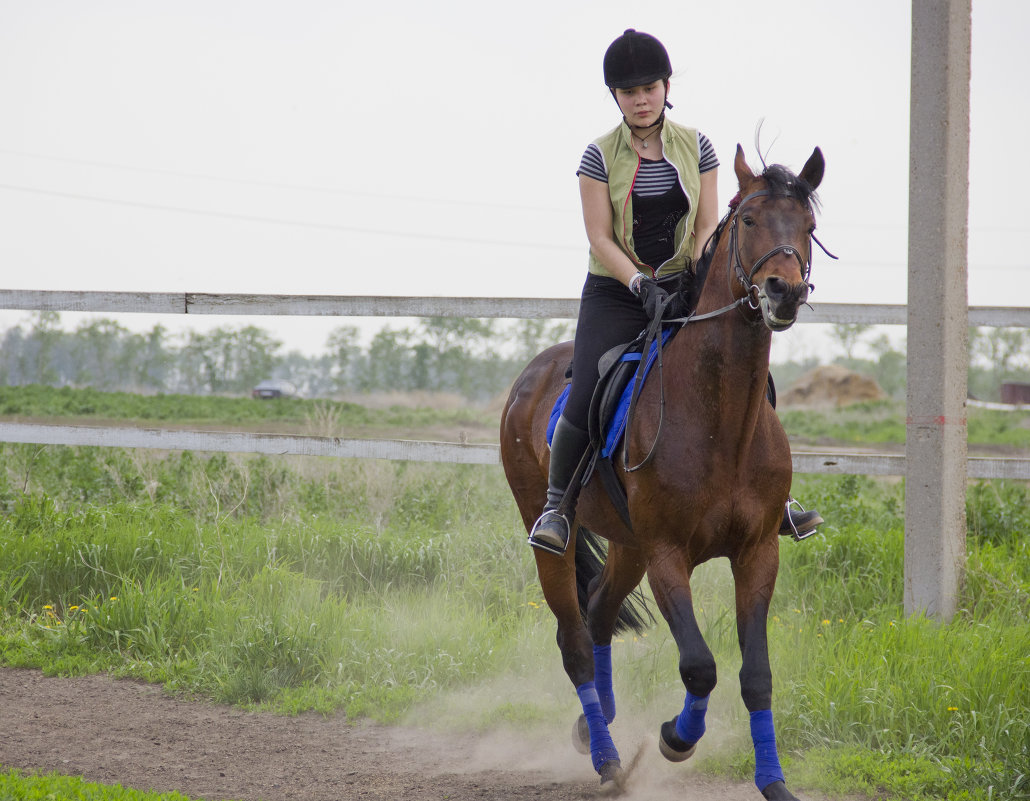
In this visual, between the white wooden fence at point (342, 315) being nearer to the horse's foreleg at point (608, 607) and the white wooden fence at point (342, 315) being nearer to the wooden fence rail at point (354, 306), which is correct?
the wooden fence rail at point (354, 306)

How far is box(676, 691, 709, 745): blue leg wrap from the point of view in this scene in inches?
140

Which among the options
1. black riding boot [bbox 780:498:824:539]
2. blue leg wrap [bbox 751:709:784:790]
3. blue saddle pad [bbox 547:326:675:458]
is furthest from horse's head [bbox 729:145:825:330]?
blue leg wrap [bbox 751:709:784:790]

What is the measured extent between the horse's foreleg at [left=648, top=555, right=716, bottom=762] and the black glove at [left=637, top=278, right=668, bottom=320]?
105 cm

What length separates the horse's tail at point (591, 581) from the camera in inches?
192

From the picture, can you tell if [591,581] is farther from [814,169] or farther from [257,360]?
[257,360]

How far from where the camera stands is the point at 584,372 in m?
4.09

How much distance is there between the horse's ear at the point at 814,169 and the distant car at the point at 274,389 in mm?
17677

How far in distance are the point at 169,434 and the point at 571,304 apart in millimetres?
3337

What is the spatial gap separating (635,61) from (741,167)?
0.79m

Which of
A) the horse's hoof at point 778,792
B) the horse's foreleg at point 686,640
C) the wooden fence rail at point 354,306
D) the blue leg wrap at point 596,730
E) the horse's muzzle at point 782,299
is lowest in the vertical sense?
the blue leg wrap at point 596,730

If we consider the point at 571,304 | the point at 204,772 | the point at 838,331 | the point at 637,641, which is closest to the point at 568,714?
the point at 637,641

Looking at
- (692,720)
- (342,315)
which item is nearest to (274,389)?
(342,315)

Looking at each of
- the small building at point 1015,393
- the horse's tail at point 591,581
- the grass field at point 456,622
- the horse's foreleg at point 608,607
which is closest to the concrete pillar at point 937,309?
the grass field at point 456,622

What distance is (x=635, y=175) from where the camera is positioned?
156 inches
